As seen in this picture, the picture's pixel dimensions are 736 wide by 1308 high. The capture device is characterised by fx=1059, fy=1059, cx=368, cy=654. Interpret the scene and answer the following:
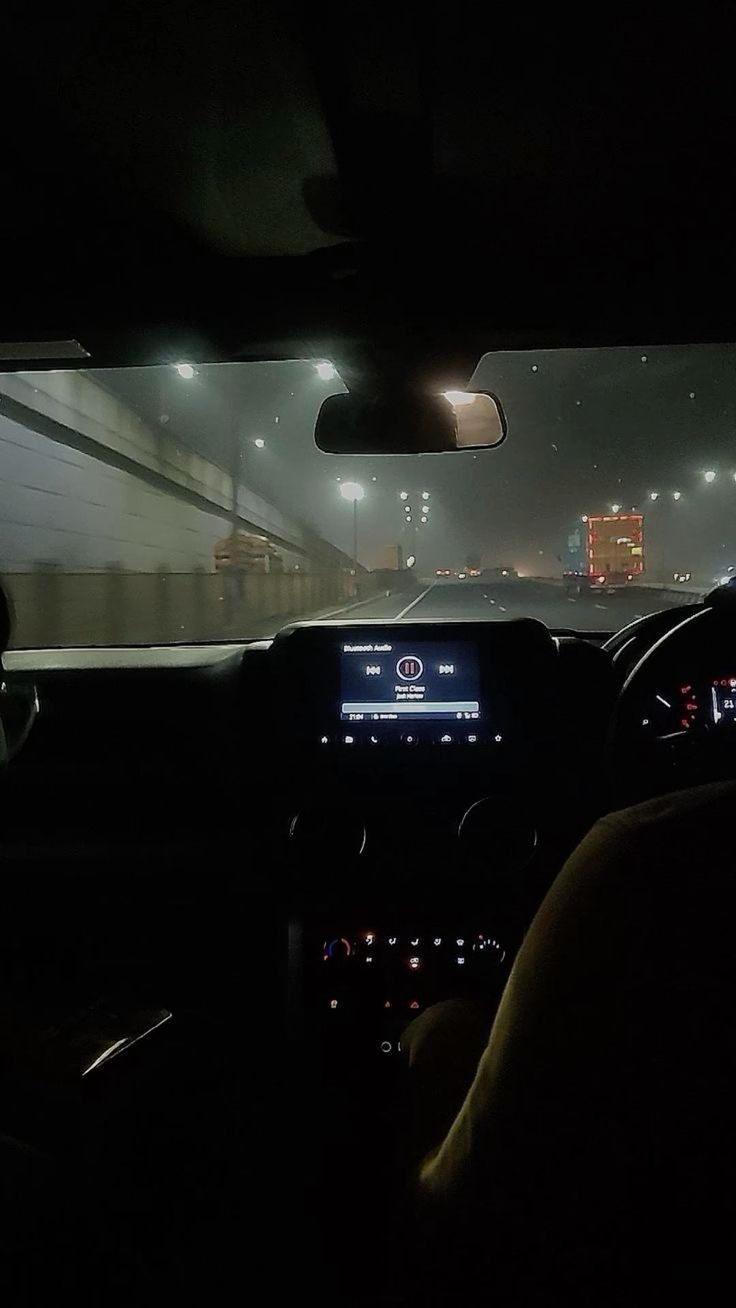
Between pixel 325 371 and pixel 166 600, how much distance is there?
1622 centimetres

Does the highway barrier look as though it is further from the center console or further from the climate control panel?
the climate control panel

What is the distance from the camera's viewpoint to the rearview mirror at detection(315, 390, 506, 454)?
422 cm

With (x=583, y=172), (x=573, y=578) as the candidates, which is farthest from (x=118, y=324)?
(x=573, y=578)

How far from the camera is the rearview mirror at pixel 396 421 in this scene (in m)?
4.22

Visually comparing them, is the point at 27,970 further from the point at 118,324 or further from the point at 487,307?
the point at 487,307

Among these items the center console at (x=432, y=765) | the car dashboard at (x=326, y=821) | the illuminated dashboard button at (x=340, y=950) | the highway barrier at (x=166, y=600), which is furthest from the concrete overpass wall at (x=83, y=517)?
the illuminated dashboard button at (x=340, y=950)

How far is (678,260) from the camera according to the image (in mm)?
3998

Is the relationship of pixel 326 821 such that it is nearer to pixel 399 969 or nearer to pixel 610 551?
pixel 399 969

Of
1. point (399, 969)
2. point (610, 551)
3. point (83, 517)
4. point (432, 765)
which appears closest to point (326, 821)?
point (432, 765)

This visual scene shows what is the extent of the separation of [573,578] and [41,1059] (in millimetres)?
10555

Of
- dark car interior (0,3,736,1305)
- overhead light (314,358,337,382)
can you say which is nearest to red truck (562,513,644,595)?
dark car interior (0,3,736,1305)

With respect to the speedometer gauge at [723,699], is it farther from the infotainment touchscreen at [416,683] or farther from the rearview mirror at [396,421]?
the rearview mirror at [396,421]

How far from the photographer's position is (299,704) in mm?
4426

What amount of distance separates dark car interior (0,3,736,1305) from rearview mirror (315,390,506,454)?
11cm
